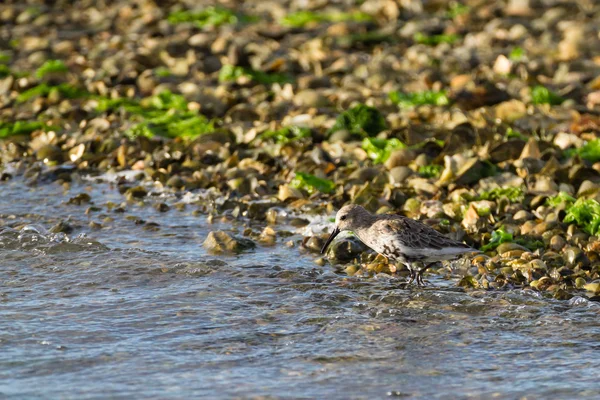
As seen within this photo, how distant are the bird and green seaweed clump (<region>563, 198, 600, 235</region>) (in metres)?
1.40

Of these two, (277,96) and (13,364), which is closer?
(13,364)

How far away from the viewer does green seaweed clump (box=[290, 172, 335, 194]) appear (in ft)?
36.2

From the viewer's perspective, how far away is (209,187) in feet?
37.6

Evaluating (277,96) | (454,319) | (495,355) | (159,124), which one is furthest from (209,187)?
(495,355)

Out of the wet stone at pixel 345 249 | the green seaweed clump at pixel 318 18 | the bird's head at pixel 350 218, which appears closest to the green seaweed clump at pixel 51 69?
the green seaweed clump at pixel 318 18

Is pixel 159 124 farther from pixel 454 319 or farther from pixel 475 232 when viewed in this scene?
pixel 454 319

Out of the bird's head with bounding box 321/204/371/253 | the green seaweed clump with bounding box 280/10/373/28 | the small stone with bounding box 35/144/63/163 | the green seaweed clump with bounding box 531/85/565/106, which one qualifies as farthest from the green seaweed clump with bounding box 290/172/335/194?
the green seaweed clump with bounding box 280/10/373/28

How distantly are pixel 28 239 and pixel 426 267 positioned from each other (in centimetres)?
396

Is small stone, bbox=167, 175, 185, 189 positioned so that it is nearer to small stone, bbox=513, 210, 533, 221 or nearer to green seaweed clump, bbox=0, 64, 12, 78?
small stone, bbox=513, 210, 533, 221

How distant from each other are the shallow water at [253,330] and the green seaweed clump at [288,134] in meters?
2.79

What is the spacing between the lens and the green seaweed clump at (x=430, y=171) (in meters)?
11.1

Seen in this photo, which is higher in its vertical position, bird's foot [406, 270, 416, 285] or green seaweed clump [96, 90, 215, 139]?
green seaweed clump [96, 90, 215, 139]

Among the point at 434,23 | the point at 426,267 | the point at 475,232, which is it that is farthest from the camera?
the point at 434,23

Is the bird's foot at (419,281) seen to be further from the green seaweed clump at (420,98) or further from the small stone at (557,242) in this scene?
the green seaweed clump at (420,98)
